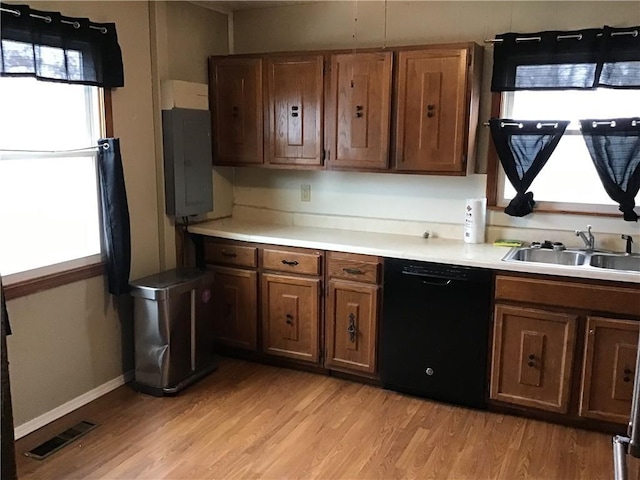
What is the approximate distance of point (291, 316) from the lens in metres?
3.74

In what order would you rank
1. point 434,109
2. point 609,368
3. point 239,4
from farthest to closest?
1. point 239,4
2. point 434,109
3. point 609,368

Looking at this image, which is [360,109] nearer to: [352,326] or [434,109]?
[434,109]

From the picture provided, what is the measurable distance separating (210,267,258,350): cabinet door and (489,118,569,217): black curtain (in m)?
Result: 1.67

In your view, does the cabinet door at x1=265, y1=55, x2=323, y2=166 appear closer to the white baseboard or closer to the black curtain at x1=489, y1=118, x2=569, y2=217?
the black curtain at x1=489, y1=118, x2=569, y2=217

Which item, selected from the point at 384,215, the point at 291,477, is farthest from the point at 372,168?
the point at 291,477

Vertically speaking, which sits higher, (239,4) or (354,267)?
(239,4)

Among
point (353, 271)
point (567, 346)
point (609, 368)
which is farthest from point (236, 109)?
point (609, 368)

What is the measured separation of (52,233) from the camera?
3117 millimetres

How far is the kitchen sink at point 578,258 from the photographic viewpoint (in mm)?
3221

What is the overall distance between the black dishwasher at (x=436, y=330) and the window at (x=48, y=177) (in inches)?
67.7

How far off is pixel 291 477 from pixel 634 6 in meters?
2.94

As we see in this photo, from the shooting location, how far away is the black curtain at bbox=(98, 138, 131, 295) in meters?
3.26

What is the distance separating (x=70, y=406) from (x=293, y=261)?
149 cm

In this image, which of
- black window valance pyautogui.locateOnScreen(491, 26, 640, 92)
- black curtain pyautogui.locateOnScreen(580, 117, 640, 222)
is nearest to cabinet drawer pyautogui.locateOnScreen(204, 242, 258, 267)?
black window valance pyautogui.locateOnScreen(491, 26, 640, 92)
